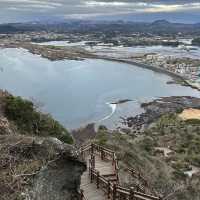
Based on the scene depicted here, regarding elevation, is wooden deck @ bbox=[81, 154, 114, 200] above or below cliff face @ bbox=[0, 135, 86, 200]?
below

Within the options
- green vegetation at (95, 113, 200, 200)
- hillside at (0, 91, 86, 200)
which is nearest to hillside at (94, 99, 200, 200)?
green vegetation at (95, 113, 200, 200)

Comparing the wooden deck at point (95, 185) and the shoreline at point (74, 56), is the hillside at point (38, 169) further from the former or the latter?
the shoreline at point (74, 56)

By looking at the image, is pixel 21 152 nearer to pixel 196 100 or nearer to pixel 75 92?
pixel 196 100

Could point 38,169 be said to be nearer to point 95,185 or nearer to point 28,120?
point 95,185

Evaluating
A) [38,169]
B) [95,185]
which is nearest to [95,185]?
[95,185]

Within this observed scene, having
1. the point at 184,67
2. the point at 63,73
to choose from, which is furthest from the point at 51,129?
the point at 184,67

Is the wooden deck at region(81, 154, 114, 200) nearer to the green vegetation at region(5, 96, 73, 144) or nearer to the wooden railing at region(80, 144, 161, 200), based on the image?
the wooden railing at region(80, 144, 161, 200)

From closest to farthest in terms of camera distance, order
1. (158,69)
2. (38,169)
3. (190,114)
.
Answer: (38,169)
(190,114)
(158,69)
